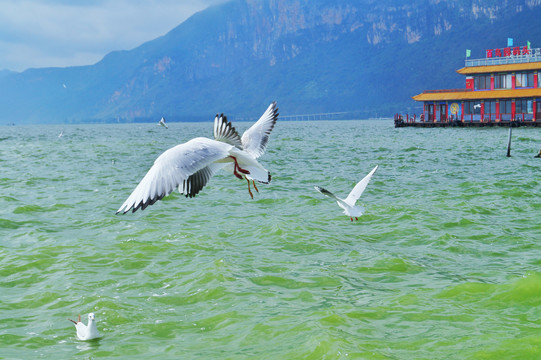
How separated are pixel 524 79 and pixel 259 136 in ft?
245

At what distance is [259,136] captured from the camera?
11.5m

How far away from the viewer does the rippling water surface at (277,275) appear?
28.5ft

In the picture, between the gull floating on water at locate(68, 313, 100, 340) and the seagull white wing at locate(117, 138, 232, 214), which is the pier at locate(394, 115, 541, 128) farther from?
the gull floating on water at locate(68, 313, 100, 340)

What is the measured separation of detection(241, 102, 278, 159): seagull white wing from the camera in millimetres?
10769

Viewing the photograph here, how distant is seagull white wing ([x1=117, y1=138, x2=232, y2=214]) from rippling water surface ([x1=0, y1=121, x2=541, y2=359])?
238 centimetres

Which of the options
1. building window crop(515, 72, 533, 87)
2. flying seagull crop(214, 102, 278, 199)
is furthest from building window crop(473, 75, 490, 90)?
flying seagull crop(214, 102, 278, 199)

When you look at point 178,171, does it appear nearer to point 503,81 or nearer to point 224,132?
point 224,132

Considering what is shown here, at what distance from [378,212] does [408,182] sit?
856 centimetres

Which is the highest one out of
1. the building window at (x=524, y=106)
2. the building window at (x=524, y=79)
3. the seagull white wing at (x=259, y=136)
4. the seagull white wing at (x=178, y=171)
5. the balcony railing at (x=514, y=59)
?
the balcony railing at (x=514, y=59)

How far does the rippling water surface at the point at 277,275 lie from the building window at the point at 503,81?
197ft

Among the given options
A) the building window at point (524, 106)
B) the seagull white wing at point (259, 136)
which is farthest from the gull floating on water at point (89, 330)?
the building window at point (524, 106)

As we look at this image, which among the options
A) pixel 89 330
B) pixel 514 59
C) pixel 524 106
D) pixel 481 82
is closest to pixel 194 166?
pixel 89 330

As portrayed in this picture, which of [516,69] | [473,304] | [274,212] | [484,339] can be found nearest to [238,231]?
[274,212]

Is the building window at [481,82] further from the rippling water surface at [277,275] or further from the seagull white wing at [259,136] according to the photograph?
the seagull white wing at [259,136]
